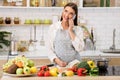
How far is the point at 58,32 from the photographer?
3.47 meters

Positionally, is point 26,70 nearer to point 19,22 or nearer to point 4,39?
point 4,39

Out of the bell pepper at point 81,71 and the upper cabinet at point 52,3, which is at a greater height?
the upper cabinet at point 52,3

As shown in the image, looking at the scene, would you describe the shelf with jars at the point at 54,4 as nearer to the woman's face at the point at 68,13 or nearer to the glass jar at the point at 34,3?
the glass jar at the point at 34,3

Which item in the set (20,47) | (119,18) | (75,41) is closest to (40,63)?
(20,47)

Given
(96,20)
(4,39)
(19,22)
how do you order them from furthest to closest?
(96,20) → (19,22) → (4,39)

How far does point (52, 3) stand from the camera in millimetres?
5086

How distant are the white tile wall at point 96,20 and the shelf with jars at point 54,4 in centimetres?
12

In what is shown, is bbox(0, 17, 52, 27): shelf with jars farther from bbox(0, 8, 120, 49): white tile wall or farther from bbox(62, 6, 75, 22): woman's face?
bbox(62, 6, 75, 22): woman's face

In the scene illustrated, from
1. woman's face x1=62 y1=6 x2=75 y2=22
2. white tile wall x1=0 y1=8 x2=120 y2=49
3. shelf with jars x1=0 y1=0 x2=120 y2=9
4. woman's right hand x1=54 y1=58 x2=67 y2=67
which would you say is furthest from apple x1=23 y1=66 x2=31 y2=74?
white tile wall x1=0 y1=8 x2=120 y2=49

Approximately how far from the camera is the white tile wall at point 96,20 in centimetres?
523

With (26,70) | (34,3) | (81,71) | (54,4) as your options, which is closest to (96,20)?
(54,4)

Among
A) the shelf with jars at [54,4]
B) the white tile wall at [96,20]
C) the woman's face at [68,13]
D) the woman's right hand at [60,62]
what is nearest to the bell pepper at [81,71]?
the woman's right hand at [60,62]

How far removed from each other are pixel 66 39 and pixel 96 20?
203cm

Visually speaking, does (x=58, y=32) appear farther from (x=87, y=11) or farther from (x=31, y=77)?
(x=87, y=11)
